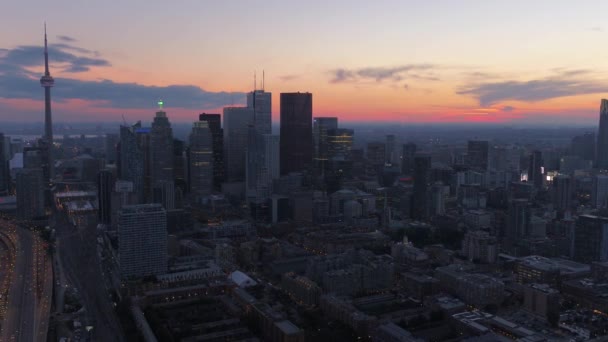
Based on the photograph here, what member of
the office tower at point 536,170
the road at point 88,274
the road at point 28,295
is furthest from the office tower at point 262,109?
the road at point 28,295

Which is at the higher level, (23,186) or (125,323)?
(23,186)

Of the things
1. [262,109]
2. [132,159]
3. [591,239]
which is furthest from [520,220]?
[262,109]

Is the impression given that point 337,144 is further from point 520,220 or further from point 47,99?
point 47,99

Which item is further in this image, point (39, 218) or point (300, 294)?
point (39, 218)

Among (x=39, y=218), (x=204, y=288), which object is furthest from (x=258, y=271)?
(x=39, y=218)

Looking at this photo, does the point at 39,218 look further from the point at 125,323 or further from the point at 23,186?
the point at 125,323

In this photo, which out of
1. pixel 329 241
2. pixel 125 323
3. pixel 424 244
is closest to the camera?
pixel 125 323

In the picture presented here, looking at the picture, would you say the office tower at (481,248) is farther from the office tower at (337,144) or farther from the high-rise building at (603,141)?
the high-rise building at (603,141)
